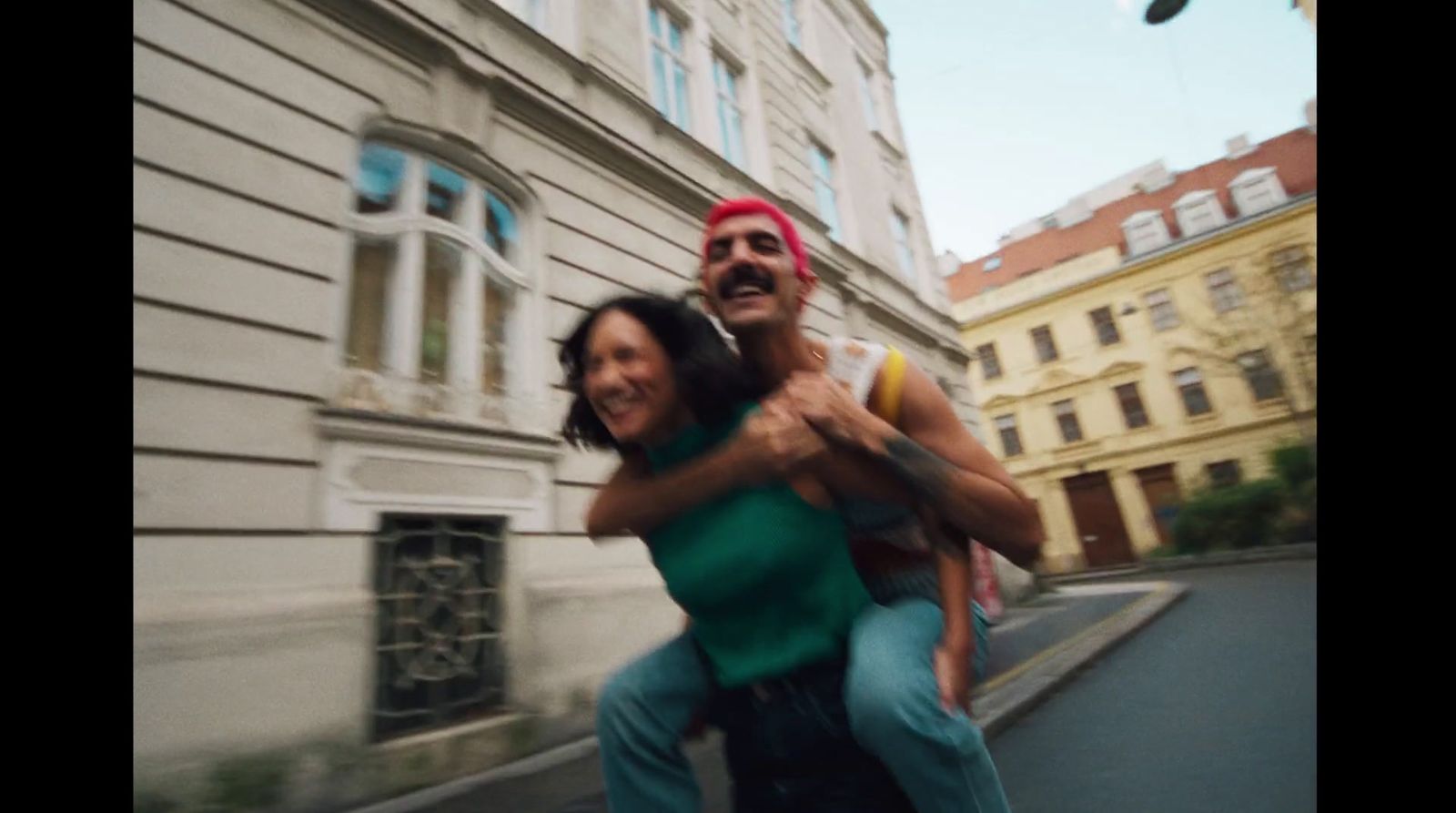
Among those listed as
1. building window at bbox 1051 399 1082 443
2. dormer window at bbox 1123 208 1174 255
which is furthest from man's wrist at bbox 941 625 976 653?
dormer window at bbox 1123 208 1174 255

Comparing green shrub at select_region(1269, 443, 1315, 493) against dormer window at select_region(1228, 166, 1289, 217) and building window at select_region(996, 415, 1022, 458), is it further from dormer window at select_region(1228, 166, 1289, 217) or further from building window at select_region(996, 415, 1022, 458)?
dormer window at select_region(1228, 166, 1289, 217)

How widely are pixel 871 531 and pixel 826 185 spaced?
11.2m

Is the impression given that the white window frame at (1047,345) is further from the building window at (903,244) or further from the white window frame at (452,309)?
the white window frame at (452,309)

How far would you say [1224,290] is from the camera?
74.2 feet

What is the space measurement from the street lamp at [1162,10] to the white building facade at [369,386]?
14.8ft

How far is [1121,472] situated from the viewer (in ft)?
75.8

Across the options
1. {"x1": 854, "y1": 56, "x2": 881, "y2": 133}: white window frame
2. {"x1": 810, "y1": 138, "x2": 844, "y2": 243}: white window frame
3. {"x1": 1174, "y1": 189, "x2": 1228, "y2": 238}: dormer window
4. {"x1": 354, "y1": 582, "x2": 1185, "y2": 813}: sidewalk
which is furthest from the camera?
{"x1": 1174, "y1": 189, "x2": 1228, "y2": 238}: dormer window

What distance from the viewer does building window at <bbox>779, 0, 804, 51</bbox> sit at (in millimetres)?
11953

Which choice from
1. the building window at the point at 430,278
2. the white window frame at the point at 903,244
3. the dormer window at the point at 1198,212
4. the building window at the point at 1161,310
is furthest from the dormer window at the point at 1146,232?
the building window at the point at 430,278

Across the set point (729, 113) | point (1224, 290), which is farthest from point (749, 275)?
point (1224, 290)

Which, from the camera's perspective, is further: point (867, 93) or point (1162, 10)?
point (867, 93)

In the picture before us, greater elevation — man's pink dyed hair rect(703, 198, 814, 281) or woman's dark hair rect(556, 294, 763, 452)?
man's pink dyed hair rect(703, 198, 814, 281)

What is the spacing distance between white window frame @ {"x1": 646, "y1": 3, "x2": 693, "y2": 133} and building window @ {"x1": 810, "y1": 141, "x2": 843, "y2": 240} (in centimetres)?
297

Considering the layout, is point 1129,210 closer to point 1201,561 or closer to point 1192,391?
point 1192,391
